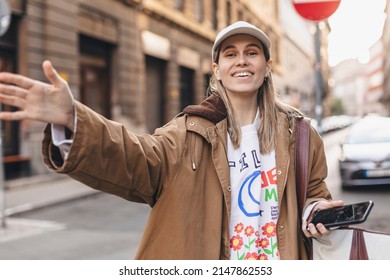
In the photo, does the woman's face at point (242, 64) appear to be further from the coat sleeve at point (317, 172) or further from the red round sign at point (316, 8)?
the red round sign at point (316, 8)

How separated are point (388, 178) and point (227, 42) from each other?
822 cm

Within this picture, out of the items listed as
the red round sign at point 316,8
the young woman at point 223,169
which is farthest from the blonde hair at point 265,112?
the red round sign at point 316,8

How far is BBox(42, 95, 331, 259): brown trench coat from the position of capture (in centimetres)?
157

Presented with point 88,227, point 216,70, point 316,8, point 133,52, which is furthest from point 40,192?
point 216,70

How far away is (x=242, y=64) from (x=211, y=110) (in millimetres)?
207

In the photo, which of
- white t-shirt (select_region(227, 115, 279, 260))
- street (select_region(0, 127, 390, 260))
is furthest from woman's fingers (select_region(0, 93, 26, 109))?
street (select_region(0, 127, 390, 260))

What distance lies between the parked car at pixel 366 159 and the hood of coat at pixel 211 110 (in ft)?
25.9

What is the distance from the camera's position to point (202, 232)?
1.78 m

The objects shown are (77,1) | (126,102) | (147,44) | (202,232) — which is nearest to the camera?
(202,232)

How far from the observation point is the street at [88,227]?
18.8 feet

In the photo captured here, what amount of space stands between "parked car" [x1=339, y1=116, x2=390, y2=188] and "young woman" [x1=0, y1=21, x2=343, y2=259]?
25.5ft
